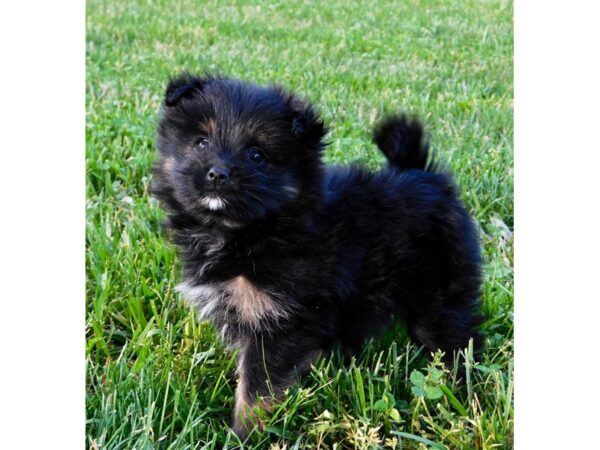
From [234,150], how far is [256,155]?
0.24 feet

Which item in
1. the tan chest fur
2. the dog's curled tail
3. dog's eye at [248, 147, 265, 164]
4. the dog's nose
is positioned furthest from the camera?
the dog's curled tail

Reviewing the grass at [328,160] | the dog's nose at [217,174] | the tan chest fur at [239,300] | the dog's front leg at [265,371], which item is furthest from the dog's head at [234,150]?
the grass at [328,160]

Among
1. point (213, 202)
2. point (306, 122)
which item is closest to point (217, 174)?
point (213, 202)

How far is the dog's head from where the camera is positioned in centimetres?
215

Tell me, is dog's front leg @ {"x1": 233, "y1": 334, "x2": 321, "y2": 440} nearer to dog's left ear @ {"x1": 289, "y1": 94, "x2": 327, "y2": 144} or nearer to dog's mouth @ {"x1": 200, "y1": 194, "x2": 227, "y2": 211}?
dog's mouth @ {"x1": 200, "y1": 194, "x2": 227, "y2": 211}

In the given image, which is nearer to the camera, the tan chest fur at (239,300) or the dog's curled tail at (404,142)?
the tan chest fur at (239,300)

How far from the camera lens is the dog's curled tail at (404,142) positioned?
2795 mm

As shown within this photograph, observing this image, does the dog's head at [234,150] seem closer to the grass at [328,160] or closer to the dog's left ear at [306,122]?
the dog's left ear at [306,122]

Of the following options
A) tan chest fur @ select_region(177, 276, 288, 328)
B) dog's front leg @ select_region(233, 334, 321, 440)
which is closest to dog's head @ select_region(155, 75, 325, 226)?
tan chest fur @ select_region(177, 276, 288, 328)

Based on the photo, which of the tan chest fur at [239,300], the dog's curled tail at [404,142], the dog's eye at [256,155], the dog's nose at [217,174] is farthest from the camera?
the dog's curled tail at [404,142]

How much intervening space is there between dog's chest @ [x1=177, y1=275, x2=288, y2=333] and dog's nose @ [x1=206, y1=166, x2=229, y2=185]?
398 mm

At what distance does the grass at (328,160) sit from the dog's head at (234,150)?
639mm

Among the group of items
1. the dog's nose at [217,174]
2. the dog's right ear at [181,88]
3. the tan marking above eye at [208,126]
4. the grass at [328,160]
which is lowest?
the grass at [328,160]

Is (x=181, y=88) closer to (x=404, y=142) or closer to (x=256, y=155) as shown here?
(x=256, y=155)
